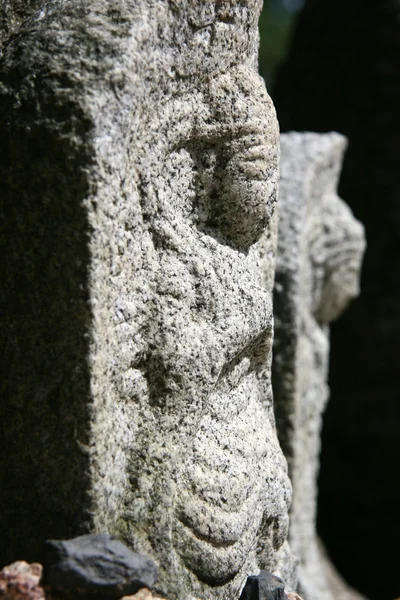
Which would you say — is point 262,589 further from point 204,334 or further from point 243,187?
point 243,187

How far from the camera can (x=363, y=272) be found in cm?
322

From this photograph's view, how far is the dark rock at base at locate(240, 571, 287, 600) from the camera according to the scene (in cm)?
103

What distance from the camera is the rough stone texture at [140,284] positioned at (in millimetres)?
Result: 922

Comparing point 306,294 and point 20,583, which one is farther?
point 306,294

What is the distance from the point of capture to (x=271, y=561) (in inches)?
48.2

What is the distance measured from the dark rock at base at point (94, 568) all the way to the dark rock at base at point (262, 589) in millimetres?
161

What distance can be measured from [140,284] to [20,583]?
1.14 feet

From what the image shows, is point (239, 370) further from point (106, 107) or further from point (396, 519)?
point (396, 519)

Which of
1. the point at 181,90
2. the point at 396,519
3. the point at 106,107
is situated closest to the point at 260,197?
the point at 181,90

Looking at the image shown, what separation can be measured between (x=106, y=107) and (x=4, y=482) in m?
0.43

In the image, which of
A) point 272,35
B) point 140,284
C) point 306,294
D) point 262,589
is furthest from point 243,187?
point 272,35

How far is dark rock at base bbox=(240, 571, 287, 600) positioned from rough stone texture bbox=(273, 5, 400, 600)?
2.23 m

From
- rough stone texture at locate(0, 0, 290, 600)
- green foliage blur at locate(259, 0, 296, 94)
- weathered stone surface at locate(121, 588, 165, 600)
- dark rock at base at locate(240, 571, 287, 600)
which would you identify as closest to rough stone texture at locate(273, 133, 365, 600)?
rough stone texture at locate(0, 0, 290, 600)

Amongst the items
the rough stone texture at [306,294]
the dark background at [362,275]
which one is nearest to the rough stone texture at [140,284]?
the rough stone texture at [306,294]
